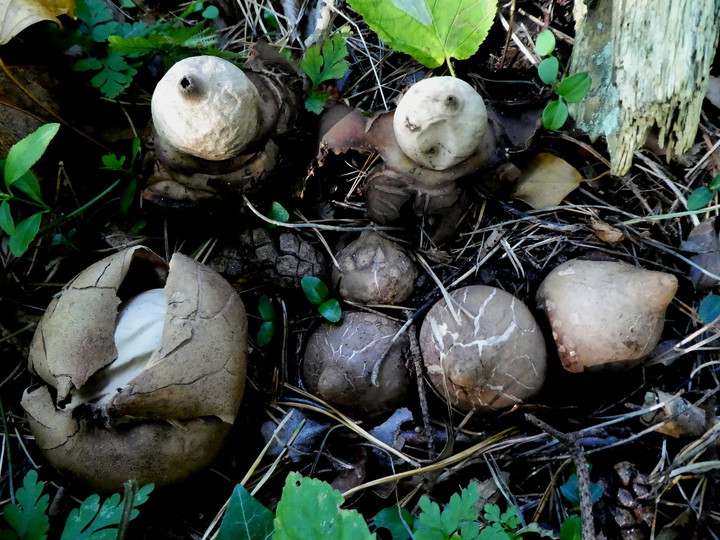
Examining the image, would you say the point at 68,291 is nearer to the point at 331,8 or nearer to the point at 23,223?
the point at 23,223

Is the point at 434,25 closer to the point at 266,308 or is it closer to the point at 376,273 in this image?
the point at 376,273

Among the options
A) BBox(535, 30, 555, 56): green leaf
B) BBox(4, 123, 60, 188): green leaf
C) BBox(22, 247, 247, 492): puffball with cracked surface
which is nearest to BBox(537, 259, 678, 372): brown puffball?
BBox(535, 30, 555, 56): green leaf

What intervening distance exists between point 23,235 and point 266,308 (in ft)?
2.75

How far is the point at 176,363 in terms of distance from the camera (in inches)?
67.2

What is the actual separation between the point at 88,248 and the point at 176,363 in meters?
0.90

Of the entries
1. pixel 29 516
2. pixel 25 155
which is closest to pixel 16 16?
pixel 25 155

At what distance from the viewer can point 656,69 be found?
1840 millimetres

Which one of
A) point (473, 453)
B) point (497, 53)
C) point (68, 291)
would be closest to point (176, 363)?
point (68, 291)

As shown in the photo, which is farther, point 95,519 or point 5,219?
point 5,219

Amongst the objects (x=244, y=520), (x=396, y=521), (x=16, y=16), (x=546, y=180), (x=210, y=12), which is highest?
(x=16, y=16)

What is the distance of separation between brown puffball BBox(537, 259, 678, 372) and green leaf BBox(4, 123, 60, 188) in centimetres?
172

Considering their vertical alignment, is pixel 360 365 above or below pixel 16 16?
below

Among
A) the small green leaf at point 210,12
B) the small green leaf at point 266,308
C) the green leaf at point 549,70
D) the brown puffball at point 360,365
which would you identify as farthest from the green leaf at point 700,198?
the small green leaf at point 210,12

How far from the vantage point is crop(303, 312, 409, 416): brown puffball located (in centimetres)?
201
